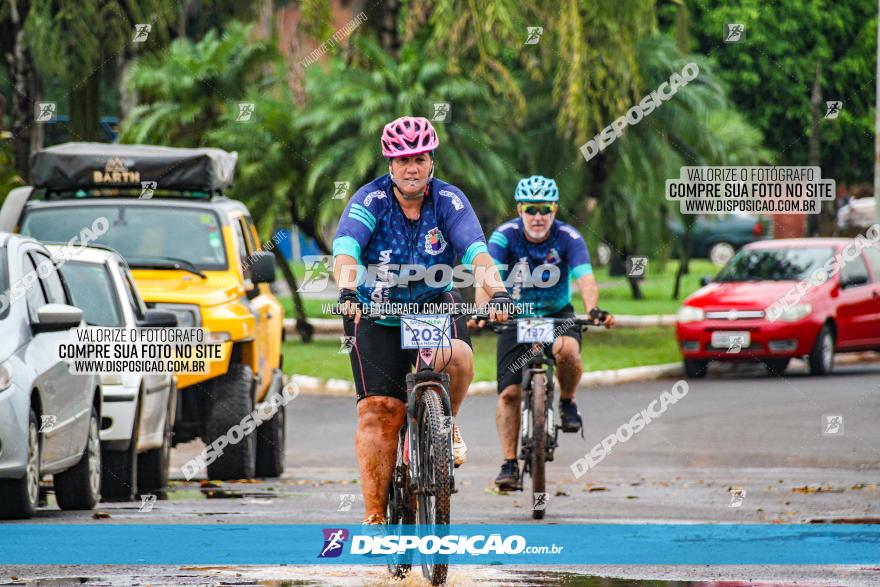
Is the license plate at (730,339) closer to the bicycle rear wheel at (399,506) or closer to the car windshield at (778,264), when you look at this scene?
the car windshield at (778,264)

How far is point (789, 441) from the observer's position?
59.6 ft

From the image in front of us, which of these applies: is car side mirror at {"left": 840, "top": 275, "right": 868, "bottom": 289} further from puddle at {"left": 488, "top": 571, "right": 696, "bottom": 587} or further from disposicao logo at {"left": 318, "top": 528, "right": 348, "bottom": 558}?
puddle at {"left": 488, "top": 571, "right": 696, "bottom": 587}

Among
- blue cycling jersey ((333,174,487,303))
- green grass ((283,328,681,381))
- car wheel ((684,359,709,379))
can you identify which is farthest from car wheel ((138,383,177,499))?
car wheel ((684,359,709,379))

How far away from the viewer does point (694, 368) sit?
24.6 meters

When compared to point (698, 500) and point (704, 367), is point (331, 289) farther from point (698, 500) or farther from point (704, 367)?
point (698, 500)

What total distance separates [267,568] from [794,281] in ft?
53.7

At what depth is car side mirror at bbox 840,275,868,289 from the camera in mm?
24516

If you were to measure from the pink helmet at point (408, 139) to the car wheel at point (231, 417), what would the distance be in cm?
650

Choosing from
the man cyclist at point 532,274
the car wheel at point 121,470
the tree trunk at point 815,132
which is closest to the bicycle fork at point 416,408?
the man cyclist at point 532,274

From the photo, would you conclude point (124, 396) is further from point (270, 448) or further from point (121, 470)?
point (270, 448)

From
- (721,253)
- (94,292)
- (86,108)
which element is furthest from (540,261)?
(721,253)

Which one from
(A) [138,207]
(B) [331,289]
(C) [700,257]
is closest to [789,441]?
(A) [138,207]

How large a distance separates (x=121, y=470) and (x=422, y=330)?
5.28m

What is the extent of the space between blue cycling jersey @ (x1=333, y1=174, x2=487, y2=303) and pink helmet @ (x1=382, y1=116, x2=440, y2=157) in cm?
20
